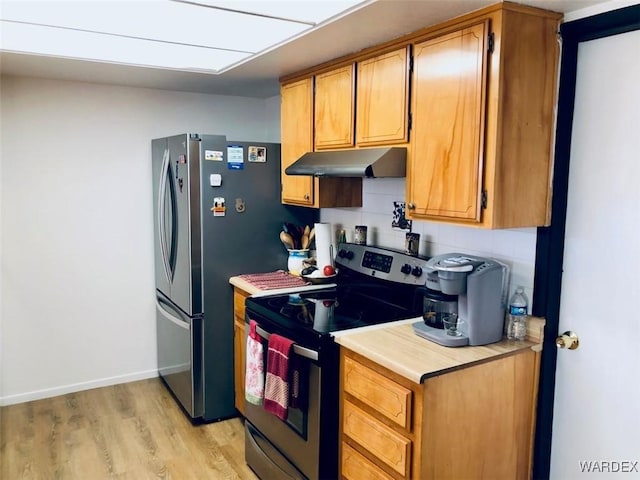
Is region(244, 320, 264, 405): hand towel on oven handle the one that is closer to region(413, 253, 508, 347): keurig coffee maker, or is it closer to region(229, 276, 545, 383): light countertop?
region(229, 276, 545, 383): light countertop

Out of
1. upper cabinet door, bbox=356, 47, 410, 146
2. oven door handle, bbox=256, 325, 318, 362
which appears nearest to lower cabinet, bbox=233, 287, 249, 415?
oven door handle, bbox=256, 325, 318, 362

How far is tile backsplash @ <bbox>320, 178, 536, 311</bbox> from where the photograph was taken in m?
2.16

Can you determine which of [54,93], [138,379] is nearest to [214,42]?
[54,93]

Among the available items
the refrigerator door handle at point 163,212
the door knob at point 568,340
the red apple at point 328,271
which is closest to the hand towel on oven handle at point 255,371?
the red apple at point 328,271

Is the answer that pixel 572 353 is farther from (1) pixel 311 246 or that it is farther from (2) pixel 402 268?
(1) pixel 311 246

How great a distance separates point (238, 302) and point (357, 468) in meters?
1.36

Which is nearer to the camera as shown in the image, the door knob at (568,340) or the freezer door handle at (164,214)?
the door knob at (568,340)

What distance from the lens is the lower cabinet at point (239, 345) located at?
3.13 meters

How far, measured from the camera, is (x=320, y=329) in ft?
7.34

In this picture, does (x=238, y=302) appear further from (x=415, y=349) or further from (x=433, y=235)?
(x=415, y=349)

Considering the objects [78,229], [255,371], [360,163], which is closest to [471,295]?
[360,163]

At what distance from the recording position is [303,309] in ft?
8.38

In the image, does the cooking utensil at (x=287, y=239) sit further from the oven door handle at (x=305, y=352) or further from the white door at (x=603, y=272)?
the white door at (x=603, y=272)

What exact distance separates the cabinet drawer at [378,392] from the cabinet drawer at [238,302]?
1131mm
